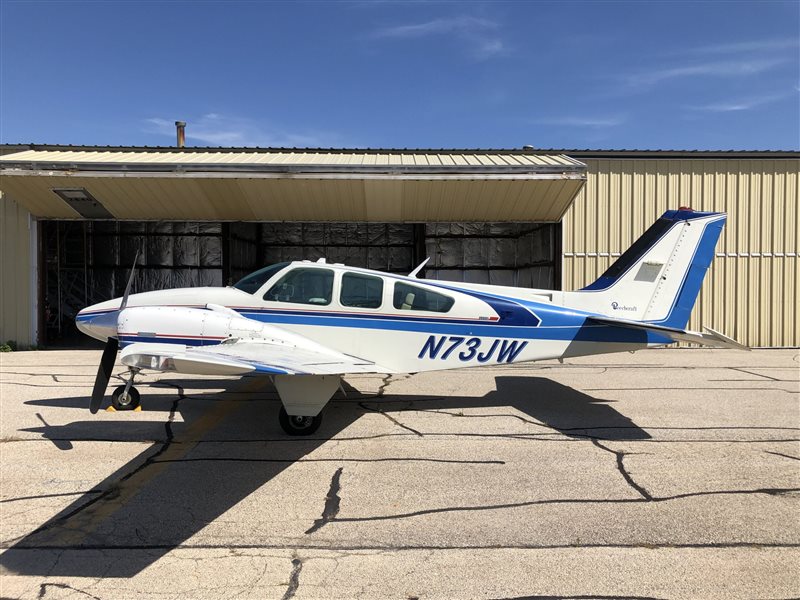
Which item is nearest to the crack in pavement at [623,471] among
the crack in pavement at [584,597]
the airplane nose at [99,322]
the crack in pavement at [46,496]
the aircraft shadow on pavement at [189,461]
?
the aircraft shadow on pavement at [189,461]

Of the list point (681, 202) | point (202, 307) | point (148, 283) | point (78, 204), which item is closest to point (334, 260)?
point (148, 283)

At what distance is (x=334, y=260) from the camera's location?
894 inches

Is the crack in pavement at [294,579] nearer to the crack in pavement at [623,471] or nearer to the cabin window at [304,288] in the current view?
the crack in pavement at [623,471]

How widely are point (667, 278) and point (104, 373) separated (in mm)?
7797

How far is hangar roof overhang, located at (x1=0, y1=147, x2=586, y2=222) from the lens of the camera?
1360 cm

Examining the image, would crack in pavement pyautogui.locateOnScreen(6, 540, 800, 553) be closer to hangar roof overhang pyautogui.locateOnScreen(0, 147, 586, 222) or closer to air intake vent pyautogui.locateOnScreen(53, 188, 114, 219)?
hangar roof overhang pyautogui.locateOnScreen(0, 147, 586, 222)

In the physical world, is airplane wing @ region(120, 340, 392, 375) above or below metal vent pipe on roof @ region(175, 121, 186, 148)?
below

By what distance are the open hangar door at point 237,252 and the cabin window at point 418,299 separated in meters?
11.1

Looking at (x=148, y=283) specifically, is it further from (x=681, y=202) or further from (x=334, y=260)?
(x=681, y=202)

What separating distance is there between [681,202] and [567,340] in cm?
1045

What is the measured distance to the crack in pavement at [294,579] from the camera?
131 inches

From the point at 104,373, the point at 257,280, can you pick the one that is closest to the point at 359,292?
the point at 257,280

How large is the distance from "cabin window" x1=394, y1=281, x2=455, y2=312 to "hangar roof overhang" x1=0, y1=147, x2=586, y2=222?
6.87m

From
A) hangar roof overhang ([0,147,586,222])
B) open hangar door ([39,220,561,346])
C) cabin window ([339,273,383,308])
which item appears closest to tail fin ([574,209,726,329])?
cabin window ([339,273,383,308])
